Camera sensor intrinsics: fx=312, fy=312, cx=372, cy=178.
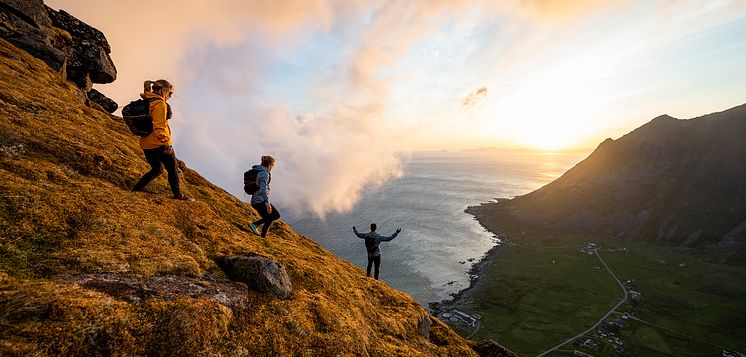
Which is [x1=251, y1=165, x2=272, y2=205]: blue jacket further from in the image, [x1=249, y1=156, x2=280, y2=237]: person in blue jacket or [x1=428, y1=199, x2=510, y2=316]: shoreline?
[x1=428, y1=199, x2=510, y2=316]: shoreline

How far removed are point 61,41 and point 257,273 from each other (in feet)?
107

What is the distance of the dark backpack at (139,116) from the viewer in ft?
38.2

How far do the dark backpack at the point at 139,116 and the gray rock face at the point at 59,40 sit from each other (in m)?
20.7

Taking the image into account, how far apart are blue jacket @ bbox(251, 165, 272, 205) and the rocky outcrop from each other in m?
22.5

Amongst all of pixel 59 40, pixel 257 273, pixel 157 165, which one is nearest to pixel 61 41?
pixel 59 40

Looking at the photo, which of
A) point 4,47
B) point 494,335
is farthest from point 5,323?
point 494,335

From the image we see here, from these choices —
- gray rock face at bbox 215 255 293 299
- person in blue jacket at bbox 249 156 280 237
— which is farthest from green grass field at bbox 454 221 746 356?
gray rock face at bbox 215 255 293 299

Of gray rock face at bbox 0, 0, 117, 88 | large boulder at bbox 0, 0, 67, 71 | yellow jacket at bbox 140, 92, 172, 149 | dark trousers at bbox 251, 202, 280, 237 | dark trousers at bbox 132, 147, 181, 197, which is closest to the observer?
yellow jacket at bbox 140, 92, 172, 149

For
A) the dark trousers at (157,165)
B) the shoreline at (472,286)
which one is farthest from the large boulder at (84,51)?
the shoreline at (472,286)

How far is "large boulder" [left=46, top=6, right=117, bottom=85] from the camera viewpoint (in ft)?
92.8

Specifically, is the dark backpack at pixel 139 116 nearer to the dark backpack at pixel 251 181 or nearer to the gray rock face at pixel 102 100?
the dark backpack at pixel 251 181

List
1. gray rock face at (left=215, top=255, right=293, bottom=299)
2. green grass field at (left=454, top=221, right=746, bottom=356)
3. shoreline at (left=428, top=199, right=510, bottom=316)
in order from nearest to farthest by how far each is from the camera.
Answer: gray rock face at (left=215, top=255, right=293, bottom=299) < green grass field at (left=454, top=221, right=746, bottom=356) < shoreline at (left=428, top=199, right=510, bottom=316)

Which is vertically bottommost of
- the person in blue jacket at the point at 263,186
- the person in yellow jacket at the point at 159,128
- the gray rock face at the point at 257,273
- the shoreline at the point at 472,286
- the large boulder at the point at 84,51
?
the shoreline at the point at 472,286

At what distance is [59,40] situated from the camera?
90.6 ft
